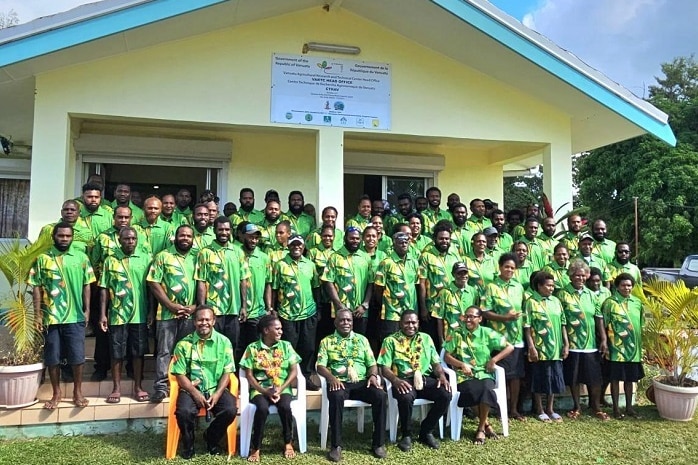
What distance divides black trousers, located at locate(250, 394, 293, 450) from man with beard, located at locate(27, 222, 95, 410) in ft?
4.75

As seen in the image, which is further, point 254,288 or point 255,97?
point 255,97

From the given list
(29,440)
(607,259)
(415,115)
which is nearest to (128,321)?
(29,440)

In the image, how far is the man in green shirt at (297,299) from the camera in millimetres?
4793

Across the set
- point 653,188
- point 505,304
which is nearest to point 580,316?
point 505,304

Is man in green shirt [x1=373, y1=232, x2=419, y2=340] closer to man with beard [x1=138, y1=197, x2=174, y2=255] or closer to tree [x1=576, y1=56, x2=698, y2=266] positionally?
man with beard [x1=138, y1=197, x2=174, y2=255]

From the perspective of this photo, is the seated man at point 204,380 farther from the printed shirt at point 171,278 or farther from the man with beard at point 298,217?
the man with beard at point 298,217

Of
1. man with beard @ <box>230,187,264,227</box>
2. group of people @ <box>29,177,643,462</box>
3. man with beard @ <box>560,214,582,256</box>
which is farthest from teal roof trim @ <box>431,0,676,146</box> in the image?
man with beard @ <box>230,187,264,227</box>

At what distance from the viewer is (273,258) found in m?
4.96

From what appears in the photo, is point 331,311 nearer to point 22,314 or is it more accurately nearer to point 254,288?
point 254,288

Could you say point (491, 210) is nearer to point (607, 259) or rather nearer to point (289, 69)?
point (607, 259)

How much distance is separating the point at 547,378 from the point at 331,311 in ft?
6.74

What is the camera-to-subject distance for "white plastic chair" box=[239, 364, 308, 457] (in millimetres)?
4004

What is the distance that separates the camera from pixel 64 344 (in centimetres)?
432

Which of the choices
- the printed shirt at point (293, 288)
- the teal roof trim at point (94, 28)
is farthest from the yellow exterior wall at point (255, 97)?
the printed shirt at point (293, 288)
